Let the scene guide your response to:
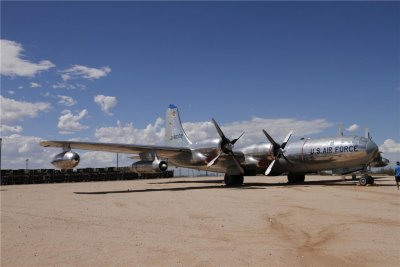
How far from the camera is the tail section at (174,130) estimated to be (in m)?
34.7

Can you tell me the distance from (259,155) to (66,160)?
13343 mm

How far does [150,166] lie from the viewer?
25.7 m

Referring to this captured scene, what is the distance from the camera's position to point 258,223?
Answer: 403 inches

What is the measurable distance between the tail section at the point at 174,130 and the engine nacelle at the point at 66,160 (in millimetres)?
13254

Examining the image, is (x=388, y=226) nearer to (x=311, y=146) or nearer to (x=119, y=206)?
(x=119, y=206)

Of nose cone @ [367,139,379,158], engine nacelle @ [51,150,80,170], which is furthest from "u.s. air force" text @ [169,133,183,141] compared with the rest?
nose cone @ [367,139,379,158]

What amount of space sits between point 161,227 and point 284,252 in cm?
373

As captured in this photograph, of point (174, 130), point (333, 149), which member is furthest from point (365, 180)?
point (174, 130)

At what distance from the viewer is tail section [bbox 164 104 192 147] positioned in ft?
114

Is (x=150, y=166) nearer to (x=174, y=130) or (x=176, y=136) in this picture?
(x=176, y=136)

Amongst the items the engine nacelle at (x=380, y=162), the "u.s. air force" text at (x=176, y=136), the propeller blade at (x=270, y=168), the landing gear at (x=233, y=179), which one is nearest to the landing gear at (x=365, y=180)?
the propeller blade at (x=270, y=168)

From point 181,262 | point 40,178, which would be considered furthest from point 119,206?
point 40,178

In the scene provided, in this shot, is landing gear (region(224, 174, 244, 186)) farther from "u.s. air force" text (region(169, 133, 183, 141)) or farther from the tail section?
"u.s. air force" text (region(169, 133, 183, 141))

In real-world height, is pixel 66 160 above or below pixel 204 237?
above
